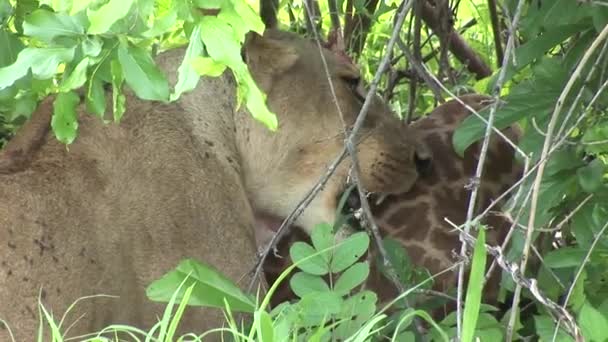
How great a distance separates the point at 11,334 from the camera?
249 cm

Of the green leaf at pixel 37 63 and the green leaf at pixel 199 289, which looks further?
the green leaf at pixel 199 289

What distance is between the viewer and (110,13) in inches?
69.6

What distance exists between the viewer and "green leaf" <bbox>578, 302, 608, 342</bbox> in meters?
2.27

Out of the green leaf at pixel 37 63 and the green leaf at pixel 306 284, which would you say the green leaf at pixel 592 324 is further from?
the green leaf at pixel 37 63

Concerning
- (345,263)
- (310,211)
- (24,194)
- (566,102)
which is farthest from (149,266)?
(566,102)

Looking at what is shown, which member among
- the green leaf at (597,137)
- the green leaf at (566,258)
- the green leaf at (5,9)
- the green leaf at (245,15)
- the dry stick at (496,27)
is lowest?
the dry stick at (496,27)

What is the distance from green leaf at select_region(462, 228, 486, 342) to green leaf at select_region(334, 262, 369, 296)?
0.39m

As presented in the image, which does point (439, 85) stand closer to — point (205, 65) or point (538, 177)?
point (538, 177)

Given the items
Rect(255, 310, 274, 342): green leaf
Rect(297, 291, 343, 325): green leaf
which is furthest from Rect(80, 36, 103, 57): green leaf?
Rect(297, 291, 343, 325): green leaf

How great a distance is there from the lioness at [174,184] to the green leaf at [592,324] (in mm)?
895

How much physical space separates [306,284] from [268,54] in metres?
0.96

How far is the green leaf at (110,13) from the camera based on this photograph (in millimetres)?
1759

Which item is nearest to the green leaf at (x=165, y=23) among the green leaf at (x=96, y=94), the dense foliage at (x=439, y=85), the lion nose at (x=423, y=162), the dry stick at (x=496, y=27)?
the dense foliage at (x=439, y=85)

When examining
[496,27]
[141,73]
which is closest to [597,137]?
[141,73]
